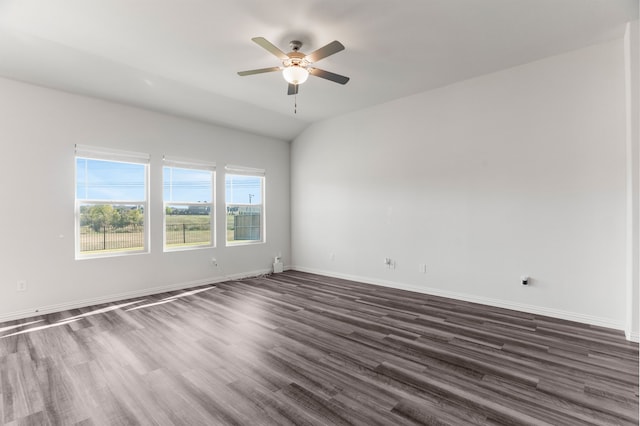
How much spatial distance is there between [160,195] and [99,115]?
4.43 ft

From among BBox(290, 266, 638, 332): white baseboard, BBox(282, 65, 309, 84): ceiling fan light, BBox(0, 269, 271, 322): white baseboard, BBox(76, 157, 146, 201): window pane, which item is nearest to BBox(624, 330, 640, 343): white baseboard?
BBox(290, 266, 638, 332): white baseboard

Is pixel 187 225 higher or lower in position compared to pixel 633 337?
higher

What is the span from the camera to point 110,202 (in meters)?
4.46

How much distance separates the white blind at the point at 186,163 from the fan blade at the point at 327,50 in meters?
3.15

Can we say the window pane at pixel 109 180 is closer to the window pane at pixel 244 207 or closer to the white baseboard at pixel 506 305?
the window pane at pixel 244 207

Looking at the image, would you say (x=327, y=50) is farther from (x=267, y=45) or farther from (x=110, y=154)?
(x=110, y=154)

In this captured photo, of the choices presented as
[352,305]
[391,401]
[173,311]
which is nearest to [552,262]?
[352,305]

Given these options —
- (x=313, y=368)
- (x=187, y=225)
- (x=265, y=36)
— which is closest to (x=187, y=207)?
(x=187, y=225)

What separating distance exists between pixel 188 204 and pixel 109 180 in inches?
46.4

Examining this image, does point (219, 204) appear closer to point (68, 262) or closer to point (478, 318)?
point (68, 262)

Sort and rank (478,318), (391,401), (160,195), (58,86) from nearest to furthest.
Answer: (391,401), (478,318), (58,86), (160,195)

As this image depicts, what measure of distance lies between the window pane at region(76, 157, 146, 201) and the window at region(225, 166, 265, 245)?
1.48 meters

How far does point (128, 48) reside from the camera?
3340 millimetres

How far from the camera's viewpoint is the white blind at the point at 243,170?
19.0 feet
